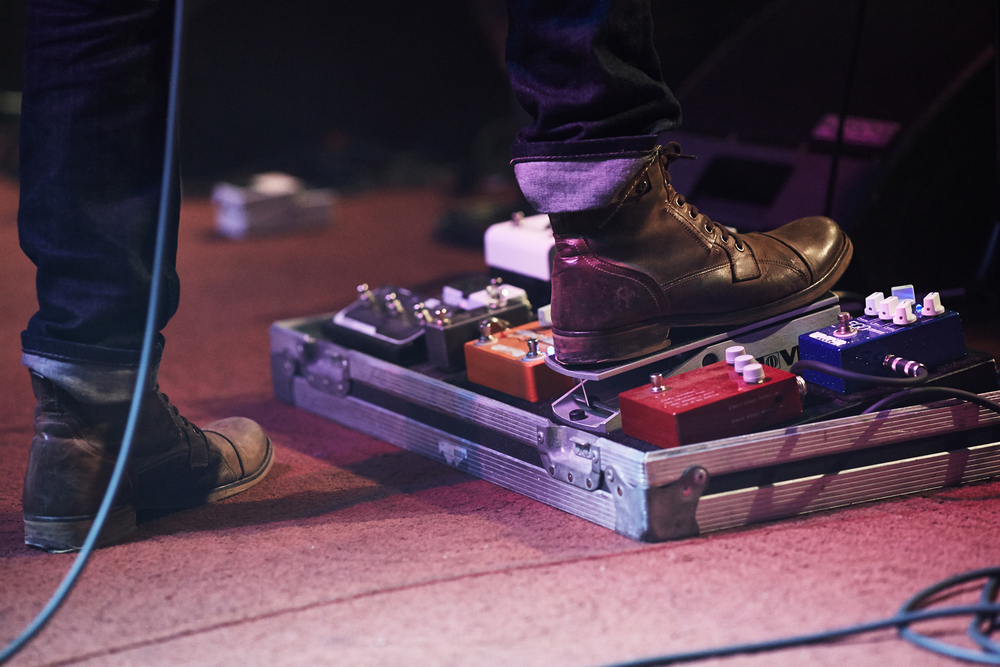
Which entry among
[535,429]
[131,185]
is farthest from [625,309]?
[131,185]

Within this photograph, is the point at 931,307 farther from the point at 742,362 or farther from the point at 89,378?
the point at 89,378

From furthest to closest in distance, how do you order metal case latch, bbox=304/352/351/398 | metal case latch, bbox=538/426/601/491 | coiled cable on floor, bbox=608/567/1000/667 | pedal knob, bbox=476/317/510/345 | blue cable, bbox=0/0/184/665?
1. metal case latch, bbox=304/352/351/398
2. pedal knob, bbox=476/317/510/345
3. metal case latch, bbox=538/426/601/491
4. blue cable, bbox=0/0/184/665
5. coiled cable on floor, bbox=608/567/1000/667

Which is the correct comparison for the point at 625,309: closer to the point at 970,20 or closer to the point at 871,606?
the point at 871,606

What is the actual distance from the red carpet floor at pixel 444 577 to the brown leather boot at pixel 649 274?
23 centimetres

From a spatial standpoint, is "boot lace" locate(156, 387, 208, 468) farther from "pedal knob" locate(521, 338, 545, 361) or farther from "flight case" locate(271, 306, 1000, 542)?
"pedal knob" locate(521, 338, 545, 361)

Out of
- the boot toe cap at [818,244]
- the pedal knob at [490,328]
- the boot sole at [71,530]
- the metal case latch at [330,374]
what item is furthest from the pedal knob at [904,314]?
the boot sole at [71,530]

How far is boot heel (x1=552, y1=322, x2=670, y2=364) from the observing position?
106 cm

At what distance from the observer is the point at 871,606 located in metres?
0.82

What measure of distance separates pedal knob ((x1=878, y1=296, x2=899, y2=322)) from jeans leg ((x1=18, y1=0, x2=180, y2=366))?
0.84 metres

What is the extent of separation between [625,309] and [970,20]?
108 cm

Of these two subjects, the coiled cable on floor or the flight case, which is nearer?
the coiled cable on floor

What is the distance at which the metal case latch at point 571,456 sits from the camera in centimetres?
103

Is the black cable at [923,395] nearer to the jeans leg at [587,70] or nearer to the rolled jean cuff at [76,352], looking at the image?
the jeans leg at [587,70]

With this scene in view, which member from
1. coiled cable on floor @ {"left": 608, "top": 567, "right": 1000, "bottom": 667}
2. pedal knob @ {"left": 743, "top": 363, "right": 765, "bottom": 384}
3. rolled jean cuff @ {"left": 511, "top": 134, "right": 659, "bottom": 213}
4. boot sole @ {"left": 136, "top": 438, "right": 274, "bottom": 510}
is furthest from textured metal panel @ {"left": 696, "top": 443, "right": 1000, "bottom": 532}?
boot sole @ {"left": 136, "top": 438, "right": 274, "bottom": 510}
